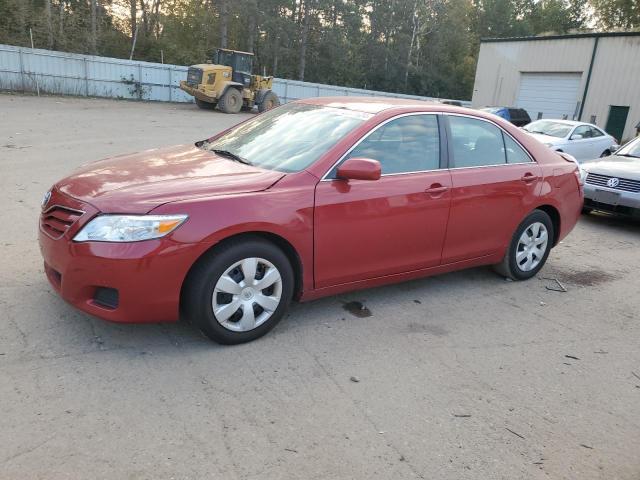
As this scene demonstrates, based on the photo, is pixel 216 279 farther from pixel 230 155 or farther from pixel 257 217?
pixel 230 155

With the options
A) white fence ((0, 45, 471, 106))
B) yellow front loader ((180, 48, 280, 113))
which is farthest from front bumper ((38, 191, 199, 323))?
white fence ((0, 45, 471, 106))

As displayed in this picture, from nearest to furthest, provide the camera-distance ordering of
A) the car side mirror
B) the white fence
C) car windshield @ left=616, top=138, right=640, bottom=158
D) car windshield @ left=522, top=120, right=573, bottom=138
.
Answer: the car side mirror, car windshield @ left=616, top=138, right=640, bottom=158, car windshield @ left=522, top=120, right=573, bottom=138, the white fence

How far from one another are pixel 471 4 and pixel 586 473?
223 ft

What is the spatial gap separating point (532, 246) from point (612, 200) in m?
3.46

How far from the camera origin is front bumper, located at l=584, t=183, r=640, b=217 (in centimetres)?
776

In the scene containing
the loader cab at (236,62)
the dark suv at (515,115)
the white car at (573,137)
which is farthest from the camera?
the loader cab at (236,62)

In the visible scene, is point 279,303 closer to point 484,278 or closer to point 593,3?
point 484,278

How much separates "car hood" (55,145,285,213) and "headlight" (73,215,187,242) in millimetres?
55

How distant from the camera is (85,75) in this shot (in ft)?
91.4

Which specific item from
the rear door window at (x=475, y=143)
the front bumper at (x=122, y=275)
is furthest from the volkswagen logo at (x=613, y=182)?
the front bumper at (x=122, y=275)

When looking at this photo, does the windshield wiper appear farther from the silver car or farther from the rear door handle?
the silver car

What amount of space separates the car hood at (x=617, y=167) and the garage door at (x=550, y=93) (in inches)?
869

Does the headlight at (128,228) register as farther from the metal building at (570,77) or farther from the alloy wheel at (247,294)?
the metal building at (570,77)

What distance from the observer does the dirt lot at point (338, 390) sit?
2.63 m
